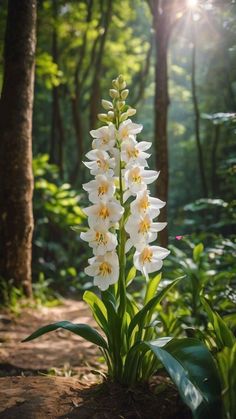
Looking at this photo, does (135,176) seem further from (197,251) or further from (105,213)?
(197,251)

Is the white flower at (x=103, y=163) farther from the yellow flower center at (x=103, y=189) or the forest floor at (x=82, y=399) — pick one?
the forest floor at (x=82, y=399)

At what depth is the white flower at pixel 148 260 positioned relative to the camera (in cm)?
207

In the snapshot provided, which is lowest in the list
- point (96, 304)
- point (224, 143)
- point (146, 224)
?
point (96, 304)

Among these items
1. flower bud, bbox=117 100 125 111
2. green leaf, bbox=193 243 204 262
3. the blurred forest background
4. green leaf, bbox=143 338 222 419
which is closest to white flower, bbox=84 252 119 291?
green leaf, bbox=143 338 222 419

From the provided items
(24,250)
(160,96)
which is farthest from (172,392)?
(160,96)

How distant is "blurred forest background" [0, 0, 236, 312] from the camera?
4.33m

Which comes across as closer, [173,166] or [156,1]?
[156,1]

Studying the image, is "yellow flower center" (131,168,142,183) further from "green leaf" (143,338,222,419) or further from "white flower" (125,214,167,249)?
"green leaf" (143,338,222,419)

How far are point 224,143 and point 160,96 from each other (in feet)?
27.3

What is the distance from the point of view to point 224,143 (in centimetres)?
1221

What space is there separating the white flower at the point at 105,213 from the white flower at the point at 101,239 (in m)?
0.03

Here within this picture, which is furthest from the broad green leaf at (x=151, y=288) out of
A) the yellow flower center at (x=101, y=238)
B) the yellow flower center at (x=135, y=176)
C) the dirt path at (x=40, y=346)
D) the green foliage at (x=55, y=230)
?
the green foliage at (x=55, y=230)

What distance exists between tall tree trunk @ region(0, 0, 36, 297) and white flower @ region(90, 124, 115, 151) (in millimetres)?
2453

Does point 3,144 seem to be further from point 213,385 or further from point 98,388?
point 213,385
